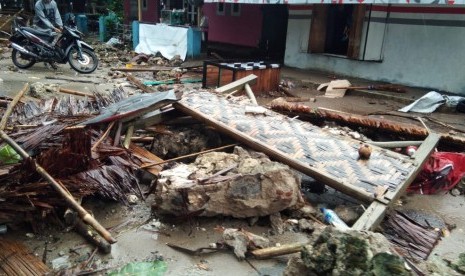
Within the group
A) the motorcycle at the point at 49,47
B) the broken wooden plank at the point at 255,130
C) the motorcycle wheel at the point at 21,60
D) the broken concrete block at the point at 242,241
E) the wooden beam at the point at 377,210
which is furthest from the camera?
the motorcycle wheel at the point at 21,60

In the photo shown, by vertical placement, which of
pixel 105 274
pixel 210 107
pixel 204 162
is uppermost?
pixel 210 107

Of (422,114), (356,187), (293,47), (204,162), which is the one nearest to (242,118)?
(204,162)

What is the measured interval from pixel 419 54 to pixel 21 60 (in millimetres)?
10069

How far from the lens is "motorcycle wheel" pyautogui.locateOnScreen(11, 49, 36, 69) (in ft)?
34.0

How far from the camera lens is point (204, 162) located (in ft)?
13.4

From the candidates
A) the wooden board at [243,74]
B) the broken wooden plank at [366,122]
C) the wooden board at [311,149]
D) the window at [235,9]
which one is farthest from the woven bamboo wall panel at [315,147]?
the window at [235,9]

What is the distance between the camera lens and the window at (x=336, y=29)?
9.48 m

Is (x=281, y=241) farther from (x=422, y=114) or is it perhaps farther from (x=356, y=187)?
(x=422, y=114)

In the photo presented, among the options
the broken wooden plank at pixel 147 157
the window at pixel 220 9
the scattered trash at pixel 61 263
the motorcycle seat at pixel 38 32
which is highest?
the window at pixel 220 9

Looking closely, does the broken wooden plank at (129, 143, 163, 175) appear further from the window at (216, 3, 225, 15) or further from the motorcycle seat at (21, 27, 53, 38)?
the window at (216, 3, 225, 15)

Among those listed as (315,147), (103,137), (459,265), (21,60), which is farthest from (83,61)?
Result: (459,265)

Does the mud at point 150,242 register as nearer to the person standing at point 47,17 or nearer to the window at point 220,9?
the person standing at point 47,17

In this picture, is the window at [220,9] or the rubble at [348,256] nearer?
the rubble at [348,256]

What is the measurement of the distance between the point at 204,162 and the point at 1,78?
774 centimetres
